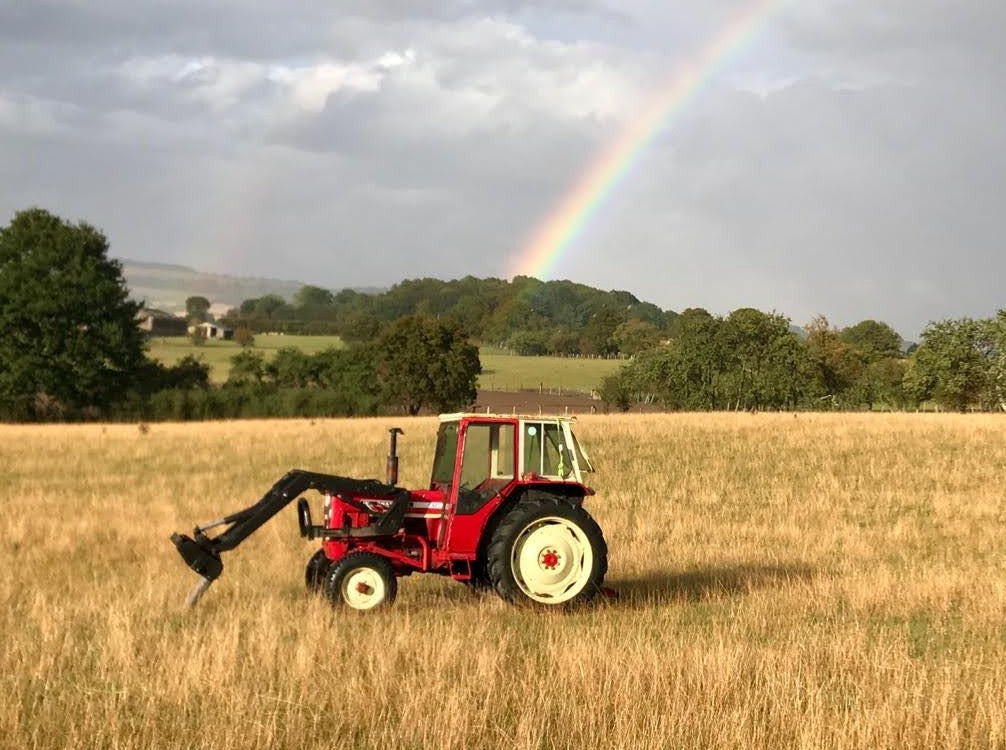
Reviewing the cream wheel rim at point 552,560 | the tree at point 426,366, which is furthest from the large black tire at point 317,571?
the tree at point 426,366

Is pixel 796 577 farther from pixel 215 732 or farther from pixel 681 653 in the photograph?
pixel 215 732

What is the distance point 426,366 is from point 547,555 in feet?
260

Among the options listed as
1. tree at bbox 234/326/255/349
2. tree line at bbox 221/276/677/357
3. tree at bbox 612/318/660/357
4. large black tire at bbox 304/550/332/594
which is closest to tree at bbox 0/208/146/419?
tree at bbox 234/326/255/349

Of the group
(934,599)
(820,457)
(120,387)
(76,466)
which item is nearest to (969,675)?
(934,599)

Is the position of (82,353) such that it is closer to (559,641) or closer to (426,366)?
(426,366)

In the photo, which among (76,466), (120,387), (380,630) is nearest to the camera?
(380,630)

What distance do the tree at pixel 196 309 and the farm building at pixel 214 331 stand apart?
0.78m

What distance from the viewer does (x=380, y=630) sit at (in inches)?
325

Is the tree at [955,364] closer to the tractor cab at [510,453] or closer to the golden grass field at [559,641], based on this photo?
the golden grass field at [559,641]

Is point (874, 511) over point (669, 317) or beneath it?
beneath

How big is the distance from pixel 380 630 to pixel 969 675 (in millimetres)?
4453

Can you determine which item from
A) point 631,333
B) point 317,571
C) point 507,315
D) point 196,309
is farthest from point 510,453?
point 507,315

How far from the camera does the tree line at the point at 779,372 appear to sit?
7881cm

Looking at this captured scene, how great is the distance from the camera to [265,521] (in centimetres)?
911
